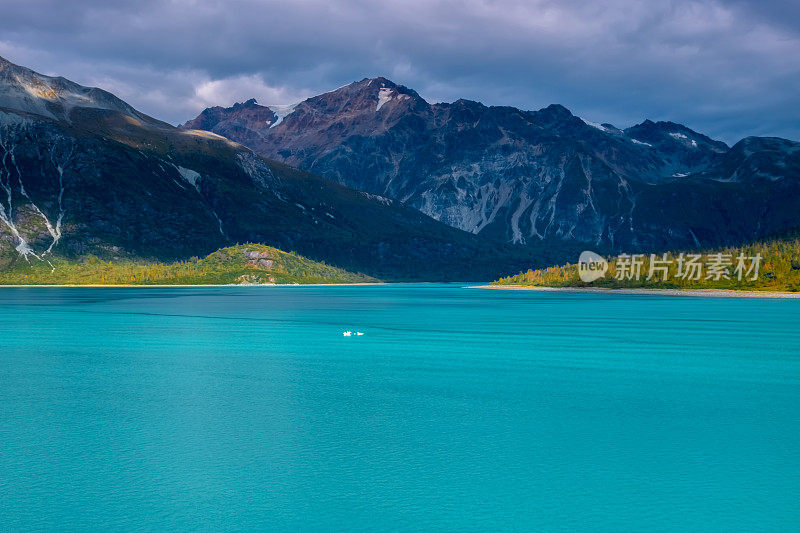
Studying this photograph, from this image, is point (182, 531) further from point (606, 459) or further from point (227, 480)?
point (606, 459)

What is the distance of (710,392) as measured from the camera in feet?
222

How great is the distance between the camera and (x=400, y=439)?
1901 inches

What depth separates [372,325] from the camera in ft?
507

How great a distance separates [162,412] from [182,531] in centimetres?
2706

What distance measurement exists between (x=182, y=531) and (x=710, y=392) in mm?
53773

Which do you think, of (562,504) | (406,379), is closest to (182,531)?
(562,504)

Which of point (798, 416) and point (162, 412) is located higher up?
point (798, 416)

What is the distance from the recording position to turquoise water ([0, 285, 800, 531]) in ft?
113

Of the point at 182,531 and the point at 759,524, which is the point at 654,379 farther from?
the point at 182,531

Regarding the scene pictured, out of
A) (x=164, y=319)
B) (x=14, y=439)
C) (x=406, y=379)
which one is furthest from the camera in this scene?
(x=164, y=319)

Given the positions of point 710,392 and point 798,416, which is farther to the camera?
point 710,392

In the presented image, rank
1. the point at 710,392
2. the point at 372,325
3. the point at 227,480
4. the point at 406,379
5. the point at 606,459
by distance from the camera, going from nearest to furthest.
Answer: the point at 227,480 → the point at 606,459 → the point at 710,392 → the point at 406,379 → the point at 372,325

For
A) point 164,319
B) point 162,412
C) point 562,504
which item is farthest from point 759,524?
point 164,319

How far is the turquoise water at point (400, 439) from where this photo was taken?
34562mm
